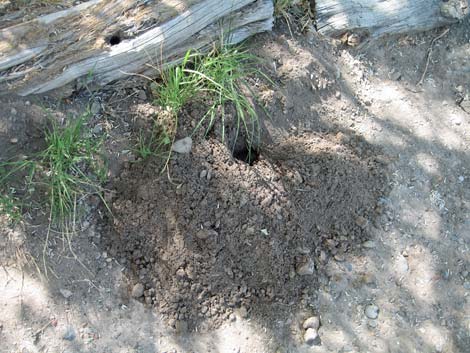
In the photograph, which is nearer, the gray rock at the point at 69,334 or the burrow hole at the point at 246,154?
the gray rock at the point at 69,334

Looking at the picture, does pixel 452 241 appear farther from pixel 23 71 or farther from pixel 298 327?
pixel 23 71

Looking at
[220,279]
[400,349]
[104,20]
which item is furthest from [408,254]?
[104,20]

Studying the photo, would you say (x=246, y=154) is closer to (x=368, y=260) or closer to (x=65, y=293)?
(x=368, y=260)

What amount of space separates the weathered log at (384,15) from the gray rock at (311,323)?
1855 mm

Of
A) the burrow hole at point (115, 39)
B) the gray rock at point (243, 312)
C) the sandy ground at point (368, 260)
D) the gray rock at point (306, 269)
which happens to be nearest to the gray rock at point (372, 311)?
the sandy ground at point (368, 260)

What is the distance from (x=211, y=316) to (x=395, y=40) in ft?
7.43

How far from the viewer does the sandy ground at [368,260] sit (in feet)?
9.23

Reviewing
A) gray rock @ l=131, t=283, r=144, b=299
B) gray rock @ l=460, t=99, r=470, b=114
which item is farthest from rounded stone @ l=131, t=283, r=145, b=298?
gray rock @ l=460, t=99, r=470, b=114

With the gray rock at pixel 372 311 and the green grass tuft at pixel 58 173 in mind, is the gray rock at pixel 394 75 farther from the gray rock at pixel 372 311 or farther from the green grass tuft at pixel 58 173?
the green grass tuft at pixel 58 173

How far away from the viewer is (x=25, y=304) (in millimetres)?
2775

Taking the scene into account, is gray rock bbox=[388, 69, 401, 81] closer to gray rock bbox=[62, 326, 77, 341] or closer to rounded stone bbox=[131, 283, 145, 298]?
rounded stone bbox=[131, 283, 145, 298]

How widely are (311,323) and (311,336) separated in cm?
7

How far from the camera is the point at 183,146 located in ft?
10.0

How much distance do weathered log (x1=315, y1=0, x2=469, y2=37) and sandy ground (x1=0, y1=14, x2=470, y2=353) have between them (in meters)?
0.10
